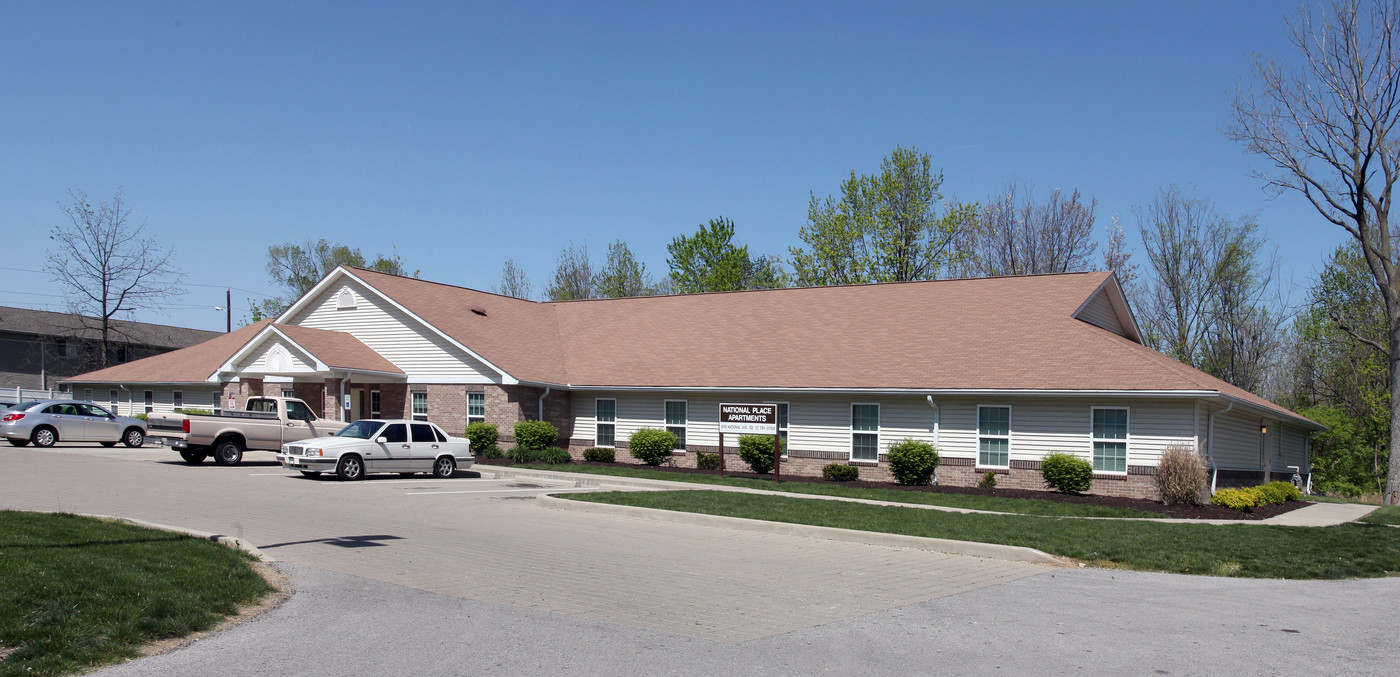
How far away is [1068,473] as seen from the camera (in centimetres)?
2266

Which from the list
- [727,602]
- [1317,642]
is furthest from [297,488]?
[1317,642]

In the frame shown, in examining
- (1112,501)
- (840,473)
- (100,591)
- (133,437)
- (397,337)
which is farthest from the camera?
(133,437)

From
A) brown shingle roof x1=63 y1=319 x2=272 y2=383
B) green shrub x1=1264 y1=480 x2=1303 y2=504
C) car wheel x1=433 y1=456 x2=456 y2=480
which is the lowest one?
green shrub x1=1264 y1=480 x2=1303 y2=504

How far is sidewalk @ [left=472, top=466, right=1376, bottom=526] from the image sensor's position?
61.0ft

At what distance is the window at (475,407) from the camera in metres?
30.9

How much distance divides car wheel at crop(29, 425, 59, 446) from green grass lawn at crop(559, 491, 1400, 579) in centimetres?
2168

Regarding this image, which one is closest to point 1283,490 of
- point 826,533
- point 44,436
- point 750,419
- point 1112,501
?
point 1112,501

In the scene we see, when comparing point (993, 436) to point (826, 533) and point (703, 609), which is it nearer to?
point (826, 533)

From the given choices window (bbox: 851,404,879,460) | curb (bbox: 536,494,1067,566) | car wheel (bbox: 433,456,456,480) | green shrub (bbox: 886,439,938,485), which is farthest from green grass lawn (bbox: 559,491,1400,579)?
window (bbox: 851,404,879,460)

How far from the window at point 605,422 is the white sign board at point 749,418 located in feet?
22.6

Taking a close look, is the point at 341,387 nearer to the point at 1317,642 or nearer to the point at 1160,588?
the point at 1160,588

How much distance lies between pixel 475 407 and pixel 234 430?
748cm

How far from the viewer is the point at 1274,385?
5969 centimetres

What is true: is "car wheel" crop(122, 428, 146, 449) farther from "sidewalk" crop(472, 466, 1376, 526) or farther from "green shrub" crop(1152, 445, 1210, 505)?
"green shrub" crop(1152, 445, 1210, 505)
